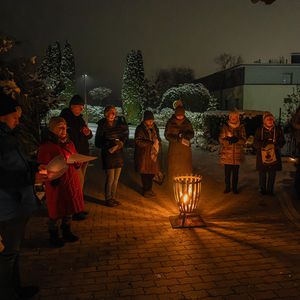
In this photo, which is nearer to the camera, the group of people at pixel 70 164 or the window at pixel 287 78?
the group of people at pixel 70 164

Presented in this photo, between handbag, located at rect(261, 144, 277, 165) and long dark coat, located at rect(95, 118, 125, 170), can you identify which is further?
handbag, located at rect(261, 144, 277, 165)

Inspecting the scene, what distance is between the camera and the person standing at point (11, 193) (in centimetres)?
282

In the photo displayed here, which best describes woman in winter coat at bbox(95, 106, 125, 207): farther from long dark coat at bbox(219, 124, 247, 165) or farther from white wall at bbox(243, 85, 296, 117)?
white wall at bbox(243, 85, 296, 117)

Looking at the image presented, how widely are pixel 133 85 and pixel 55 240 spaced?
3887cm

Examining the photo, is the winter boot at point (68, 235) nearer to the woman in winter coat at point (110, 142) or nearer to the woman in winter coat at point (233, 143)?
the woman in winter coat at point (110, 142)

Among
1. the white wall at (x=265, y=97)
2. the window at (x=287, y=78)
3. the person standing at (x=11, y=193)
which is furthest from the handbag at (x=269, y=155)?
the window at (x=287, y=78)

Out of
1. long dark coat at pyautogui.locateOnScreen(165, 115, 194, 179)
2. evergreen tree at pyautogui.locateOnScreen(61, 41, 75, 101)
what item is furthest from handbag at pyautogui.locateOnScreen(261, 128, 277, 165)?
evergreen tree at pyautogui.locateOnScreen(61, 41, 75, 101)

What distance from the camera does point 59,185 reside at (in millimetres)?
4246

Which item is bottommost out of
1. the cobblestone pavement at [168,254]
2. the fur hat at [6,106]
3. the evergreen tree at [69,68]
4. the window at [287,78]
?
the cobblestone pavement at [168,254]

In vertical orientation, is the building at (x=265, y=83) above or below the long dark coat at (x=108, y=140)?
above

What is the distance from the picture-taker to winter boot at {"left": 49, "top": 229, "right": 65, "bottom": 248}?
438 cm

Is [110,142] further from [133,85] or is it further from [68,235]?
[133,85]

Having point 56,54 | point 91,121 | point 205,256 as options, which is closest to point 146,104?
point 91,121

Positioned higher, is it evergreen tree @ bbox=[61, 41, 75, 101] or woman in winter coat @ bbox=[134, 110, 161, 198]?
evergreen tree @ bbox=[61, 41, 75, 101]
